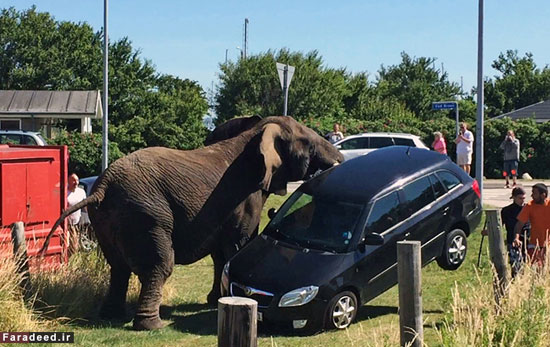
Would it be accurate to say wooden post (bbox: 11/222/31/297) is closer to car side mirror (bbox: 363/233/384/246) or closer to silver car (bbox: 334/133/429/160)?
car side mirror (bbox: 363/233/384/246)

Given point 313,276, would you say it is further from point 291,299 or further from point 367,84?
point 367,84

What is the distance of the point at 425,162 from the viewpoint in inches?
422

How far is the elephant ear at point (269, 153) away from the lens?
9.79 metres

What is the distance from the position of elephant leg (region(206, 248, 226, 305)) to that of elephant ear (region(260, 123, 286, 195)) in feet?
3.56

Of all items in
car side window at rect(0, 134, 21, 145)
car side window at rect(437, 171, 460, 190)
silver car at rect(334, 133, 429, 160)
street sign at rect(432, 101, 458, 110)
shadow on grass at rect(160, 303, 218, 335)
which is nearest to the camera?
shadow on grass at rect(160, 303, 218, 335)

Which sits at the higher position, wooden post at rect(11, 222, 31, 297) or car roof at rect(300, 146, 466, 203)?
car roof at rect(300, 146, 466, 203)

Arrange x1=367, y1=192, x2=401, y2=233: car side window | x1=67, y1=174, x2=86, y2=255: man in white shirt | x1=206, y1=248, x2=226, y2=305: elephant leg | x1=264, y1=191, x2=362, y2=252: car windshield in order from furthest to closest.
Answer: x1=67, y1=174, x2=86, y2=255: man in white shirt
x1=206, y1=248, x2=226, y2=305: elephant leg
x1=367, y1=192, x2=401, y2=233: car side window
x1=264, y1=191, x2=362, y2=252: car windshield

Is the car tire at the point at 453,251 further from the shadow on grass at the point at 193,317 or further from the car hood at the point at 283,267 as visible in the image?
the shadow on grass at the point at 193,317

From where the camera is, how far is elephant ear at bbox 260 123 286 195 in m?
9.79

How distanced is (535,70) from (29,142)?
59728mm

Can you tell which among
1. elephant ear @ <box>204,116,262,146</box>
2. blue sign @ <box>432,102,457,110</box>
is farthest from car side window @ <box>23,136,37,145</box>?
elephant ear @ <box>204,116,262,146</box>

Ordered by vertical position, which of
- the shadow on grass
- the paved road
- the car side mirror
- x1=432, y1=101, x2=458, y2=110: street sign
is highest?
x1=432, y1=101, x2=458, y2=110: street sign

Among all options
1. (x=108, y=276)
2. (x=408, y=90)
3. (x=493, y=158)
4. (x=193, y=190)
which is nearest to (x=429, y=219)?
(x=193, y=190)

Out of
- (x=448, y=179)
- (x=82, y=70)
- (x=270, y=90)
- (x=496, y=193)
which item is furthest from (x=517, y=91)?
(x=448, y=179)
